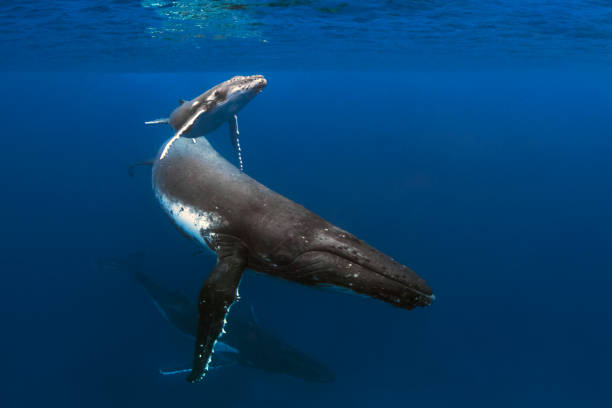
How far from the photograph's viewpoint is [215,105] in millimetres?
6617

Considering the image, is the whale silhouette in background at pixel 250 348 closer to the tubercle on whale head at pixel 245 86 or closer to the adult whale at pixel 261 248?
the adult whale at pixel 261 248

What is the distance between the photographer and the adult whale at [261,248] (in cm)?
458

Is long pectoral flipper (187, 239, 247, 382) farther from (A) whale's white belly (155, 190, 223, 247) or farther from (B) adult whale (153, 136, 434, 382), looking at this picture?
(A) whale's white belly (155, 190, 223, 247)

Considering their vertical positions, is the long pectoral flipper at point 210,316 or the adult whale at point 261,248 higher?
the adult whale at point 261,248

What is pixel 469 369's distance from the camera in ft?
33.7

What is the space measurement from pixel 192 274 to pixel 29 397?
17.1 ft

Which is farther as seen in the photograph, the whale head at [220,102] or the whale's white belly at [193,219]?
the whale head at [220,102]

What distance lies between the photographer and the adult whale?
4.58 meters

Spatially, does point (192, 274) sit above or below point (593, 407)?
above

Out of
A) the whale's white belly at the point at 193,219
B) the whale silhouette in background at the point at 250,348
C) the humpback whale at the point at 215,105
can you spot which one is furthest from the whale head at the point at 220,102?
the whale silhouette in background at the point at 250,348

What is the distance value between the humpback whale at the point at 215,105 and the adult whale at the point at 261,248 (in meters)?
1.05

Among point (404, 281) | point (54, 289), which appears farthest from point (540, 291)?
point (54, 289)

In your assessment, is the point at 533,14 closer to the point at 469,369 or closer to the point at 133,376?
the point at 469,369

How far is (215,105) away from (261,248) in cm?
Answer: 307
